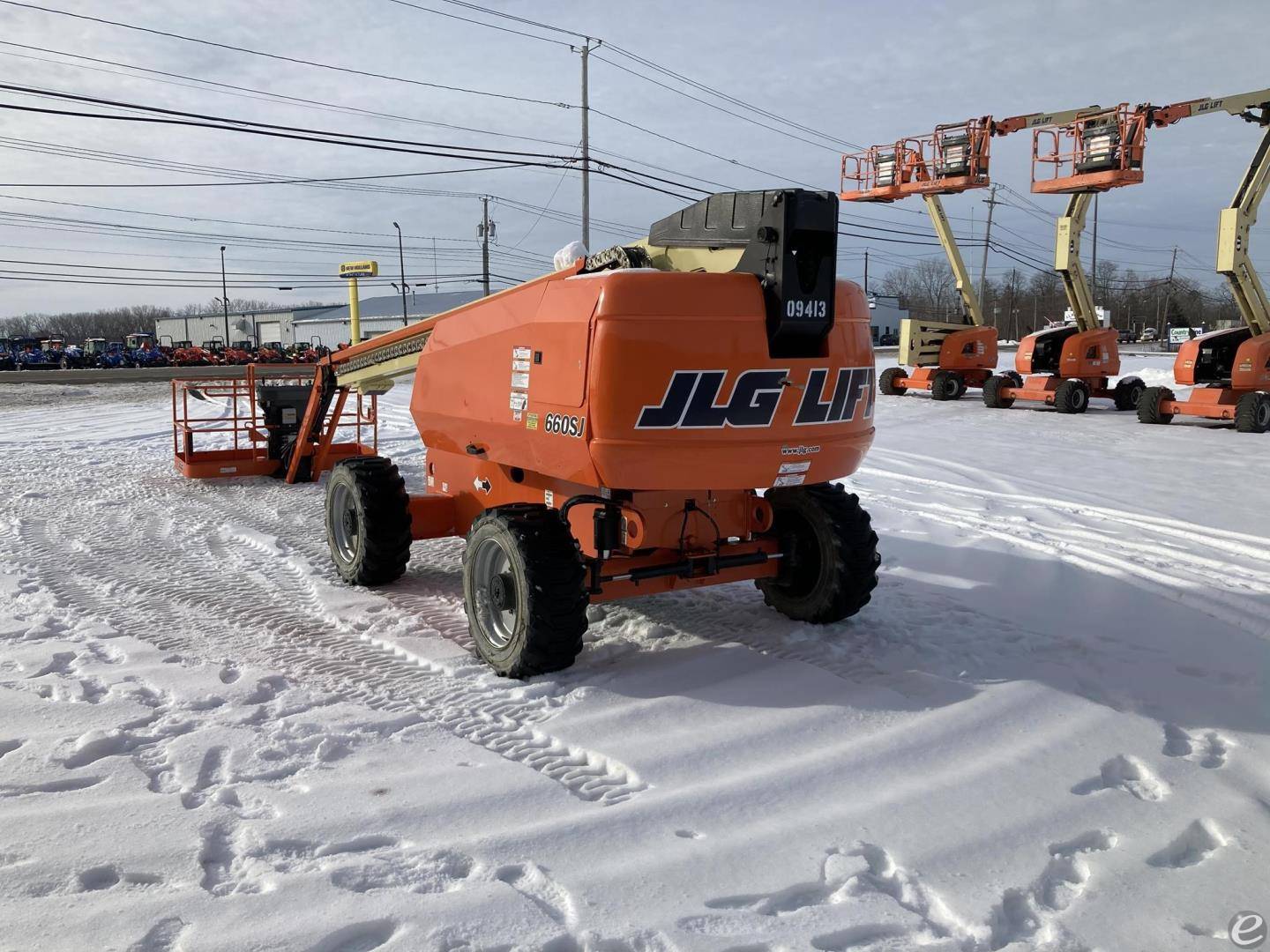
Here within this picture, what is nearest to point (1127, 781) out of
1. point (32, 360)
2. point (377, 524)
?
point (377, 524)

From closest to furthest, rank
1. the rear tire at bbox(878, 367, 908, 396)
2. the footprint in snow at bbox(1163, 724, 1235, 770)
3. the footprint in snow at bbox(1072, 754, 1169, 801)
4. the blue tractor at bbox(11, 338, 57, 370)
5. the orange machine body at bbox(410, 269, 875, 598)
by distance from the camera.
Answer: the footprint in snow at bbox(1072, 754, 1169, 801), the footprint in snow at bbox(1163, 724, 1235, 770), the orange machine body at bbox(410, 269, 875, 598), the rear tire at bbox(878, 367, 908, 396), the blue tractor at bbox(11, 338, 57, 370)

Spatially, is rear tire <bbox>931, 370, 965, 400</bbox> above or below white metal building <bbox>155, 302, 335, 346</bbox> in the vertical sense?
below

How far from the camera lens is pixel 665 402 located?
14.0 feet

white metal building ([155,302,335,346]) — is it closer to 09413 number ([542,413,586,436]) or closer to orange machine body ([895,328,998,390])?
orange machine body ([895,328,998,390])

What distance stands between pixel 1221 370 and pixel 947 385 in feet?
20.0

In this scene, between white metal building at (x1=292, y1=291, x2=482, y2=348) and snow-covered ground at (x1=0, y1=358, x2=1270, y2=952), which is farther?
white metal building at (x1=292, y1=291, x2=482, y2=348)

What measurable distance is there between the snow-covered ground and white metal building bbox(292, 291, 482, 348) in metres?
81.2

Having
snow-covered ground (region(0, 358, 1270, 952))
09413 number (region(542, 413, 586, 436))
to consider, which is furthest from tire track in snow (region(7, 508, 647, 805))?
09413 number (region(542, 413, 586, 436))

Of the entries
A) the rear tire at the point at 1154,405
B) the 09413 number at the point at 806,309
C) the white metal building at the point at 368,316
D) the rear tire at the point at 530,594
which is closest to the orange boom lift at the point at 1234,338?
the rear tire at the point at 1154,405

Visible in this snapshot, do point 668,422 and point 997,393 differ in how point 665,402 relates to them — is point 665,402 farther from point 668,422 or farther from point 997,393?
point 997,393

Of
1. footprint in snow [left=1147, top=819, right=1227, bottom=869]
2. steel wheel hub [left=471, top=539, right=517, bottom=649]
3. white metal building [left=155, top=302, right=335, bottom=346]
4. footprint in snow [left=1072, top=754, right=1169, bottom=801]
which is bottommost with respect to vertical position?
footprint in snow [left=1147, top=819, right=1227, bottom=869]

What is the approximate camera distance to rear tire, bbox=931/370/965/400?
2216 cm

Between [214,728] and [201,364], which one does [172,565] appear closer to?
[214,728]

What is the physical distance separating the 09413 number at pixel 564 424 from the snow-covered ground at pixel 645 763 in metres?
1.25
